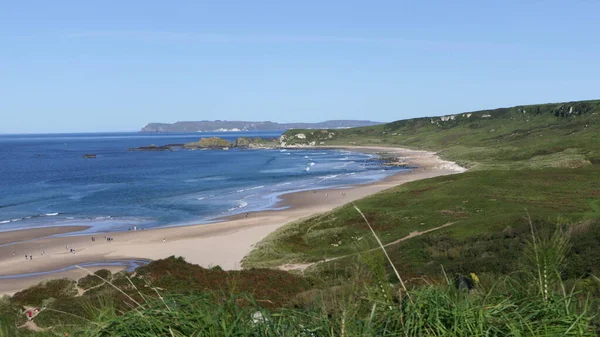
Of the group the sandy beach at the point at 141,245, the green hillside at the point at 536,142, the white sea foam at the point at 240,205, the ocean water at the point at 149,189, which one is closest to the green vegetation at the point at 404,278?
the green hillside at the point at 536,142

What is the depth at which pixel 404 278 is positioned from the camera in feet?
74.7

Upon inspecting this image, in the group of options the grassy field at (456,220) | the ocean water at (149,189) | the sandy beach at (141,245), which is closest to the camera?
the grassy field at (456,220)

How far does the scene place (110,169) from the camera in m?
135

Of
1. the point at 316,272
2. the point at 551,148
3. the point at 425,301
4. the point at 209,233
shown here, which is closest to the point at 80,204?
the point at 209,233

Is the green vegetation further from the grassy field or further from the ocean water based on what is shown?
the ocean water

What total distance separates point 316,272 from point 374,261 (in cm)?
2579

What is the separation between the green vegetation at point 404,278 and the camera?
6297mm

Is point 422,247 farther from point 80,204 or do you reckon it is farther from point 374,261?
point 80,204

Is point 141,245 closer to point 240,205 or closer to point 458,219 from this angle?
point 240,205

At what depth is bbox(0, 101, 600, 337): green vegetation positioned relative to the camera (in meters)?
6.30

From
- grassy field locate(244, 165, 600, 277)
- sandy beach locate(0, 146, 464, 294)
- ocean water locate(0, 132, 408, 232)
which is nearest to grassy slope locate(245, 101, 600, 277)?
grassy field locate(244, 165, 600, 277)

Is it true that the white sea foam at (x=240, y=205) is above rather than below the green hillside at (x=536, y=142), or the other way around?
below

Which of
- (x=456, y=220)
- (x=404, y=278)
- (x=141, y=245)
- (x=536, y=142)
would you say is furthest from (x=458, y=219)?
(x=536, y=142)

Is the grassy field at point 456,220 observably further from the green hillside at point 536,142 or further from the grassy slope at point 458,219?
the green hillside at point 536,142
